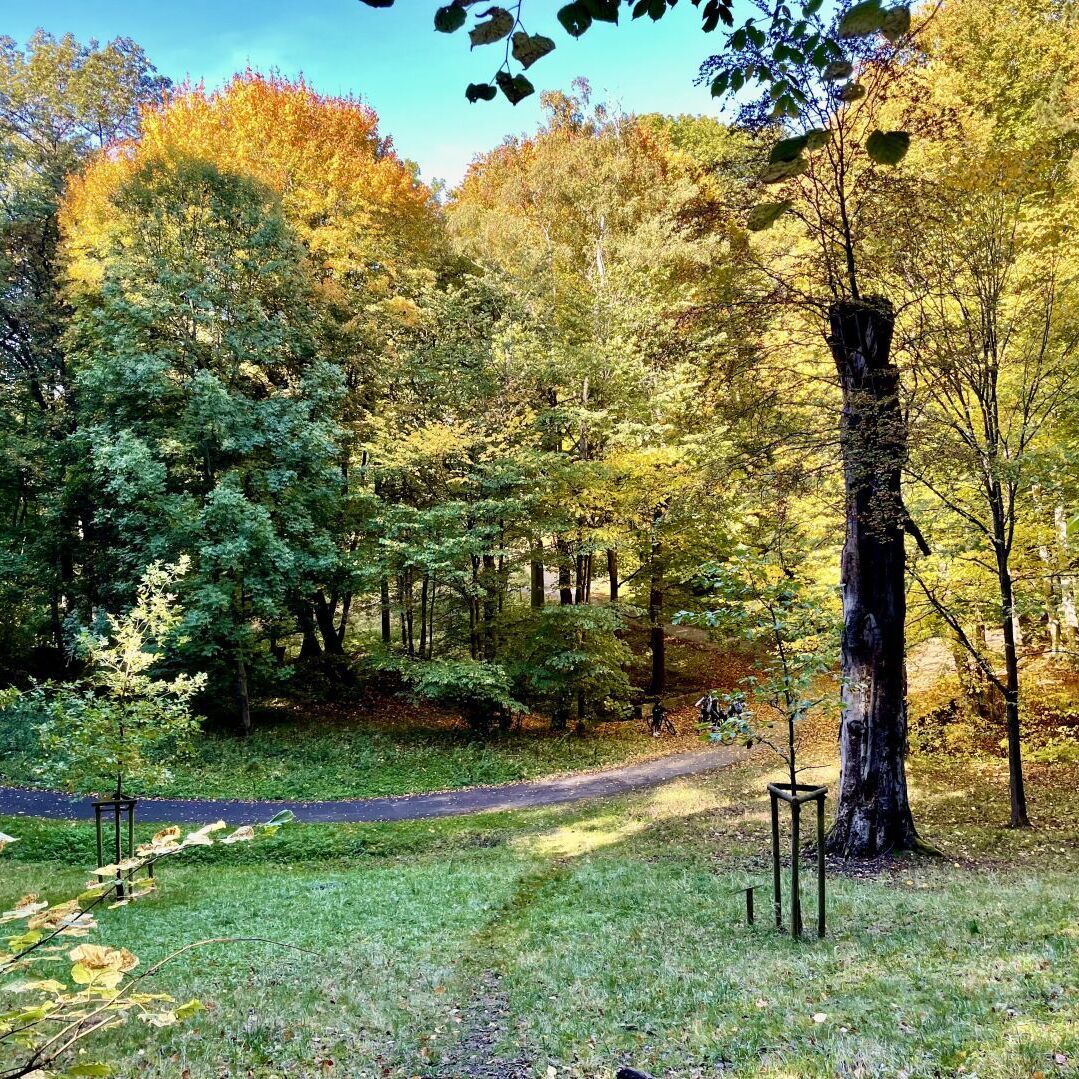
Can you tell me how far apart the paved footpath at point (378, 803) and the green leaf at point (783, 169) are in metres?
13.6

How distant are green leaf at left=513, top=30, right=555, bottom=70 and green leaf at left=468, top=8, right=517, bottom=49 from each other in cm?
7

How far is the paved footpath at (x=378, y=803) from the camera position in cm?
1363

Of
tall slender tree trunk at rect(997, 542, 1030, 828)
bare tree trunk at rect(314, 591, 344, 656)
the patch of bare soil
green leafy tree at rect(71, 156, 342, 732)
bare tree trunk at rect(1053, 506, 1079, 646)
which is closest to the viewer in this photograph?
the patch of bare soil

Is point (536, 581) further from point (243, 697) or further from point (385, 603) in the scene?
point (243, 697)

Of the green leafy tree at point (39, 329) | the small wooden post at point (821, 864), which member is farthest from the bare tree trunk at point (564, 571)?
the green leafy tree at point (39, 329)

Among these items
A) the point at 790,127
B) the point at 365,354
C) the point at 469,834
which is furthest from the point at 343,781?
the point at 790,127

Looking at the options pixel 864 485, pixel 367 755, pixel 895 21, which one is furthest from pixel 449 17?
pixel 367 755

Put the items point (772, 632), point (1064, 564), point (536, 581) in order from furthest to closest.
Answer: point (536, 581)
point (1064, 564)
point (772, 632)

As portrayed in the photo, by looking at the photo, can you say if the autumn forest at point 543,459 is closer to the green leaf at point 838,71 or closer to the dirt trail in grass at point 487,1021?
the dirt trail in grass at point 487,1021

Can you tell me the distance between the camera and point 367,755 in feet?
58.8

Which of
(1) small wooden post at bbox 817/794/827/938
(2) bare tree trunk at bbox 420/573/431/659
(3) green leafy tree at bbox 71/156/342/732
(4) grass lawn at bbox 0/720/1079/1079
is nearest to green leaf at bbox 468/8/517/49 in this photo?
(4) grass lawn at bbox 0/720/1079/1079

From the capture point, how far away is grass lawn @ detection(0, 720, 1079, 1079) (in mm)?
3574

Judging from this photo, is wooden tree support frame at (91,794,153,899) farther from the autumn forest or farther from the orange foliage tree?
the orange foliage tree

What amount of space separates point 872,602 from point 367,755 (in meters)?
13.7
